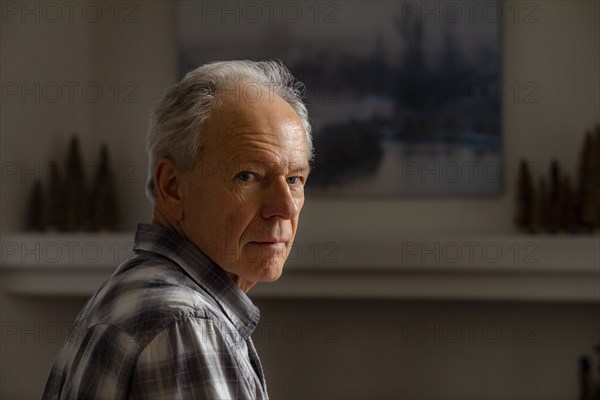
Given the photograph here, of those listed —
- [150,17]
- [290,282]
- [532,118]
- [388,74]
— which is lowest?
[290,282]

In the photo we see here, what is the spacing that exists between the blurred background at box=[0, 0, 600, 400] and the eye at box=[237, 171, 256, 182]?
2231 millimetres

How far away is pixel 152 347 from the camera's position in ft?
2.84

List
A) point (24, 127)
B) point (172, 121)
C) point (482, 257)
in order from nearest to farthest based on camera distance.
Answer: point (172, 121), point (482, 257), point (24, 127)

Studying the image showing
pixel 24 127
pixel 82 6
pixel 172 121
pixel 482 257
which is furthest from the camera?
pixel 82 6

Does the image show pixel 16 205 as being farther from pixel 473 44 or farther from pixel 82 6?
pixel 473 44

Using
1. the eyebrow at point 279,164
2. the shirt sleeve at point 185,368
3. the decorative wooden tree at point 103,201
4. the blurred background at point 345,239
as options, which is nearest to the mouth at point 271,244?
the eyebrow at point 279,164

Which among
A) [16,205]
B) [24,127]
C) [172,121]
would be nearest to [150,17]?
[24,127]

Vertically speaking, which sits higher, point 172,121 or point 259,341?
point 172,121

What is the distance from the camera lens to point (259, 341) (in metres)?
3.89

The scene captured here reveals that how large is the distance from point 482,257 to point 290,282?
80cm

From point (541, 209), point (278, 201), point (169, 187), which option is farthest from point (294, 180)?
point (541, 209)

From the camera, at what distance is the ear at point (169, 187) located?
117 cm

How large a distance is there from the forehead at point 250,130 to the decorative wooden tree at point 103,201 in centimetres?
270

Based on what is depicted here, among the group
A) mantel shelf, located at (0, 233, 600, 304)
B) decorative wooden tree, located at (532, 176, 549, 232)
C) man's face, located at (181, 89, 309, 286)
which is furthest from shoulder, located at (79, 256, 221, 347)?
decorative wooden tree, located at (532, 176, 549, 232)
